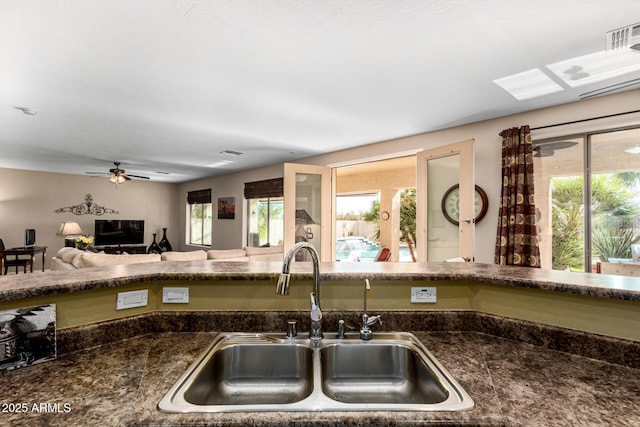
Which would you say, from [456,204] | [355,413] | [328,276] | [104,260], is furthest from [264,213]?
[355,413]

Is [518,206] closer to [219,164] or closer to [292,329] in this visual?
[292,329]

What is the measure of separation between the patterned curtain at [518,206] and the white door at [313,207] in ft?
8.80

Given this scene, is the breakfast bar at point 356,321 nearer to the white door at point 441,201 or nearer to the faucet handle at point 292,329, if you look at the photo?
the faucet handle at point 292,329

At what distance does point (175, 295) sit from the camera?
137 centimetres

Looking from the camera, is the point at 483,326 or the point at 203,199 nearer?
the point at 483,326

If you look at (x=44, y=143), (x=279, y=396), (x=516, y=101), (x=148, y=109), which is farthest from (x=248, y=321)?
(x=44, y=143)

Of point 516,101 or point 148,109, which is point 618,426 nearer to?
point 516,101

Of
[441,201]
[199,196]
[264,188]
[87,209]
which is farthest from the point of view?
[199,196]

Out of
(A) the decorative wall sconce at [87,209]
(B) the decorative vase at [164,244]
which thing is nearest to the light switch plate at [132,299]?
(A) the decorative wall sconce at [87,209]

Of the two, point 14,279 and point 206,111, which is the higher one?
point 206,111

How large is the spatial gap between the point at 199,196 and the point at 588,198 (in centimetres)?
A: 810

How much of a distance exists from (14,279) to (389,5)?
2080 mm

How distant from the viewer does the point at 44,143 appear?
4.70 metres

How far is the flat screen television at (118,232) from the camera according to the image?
809cm
